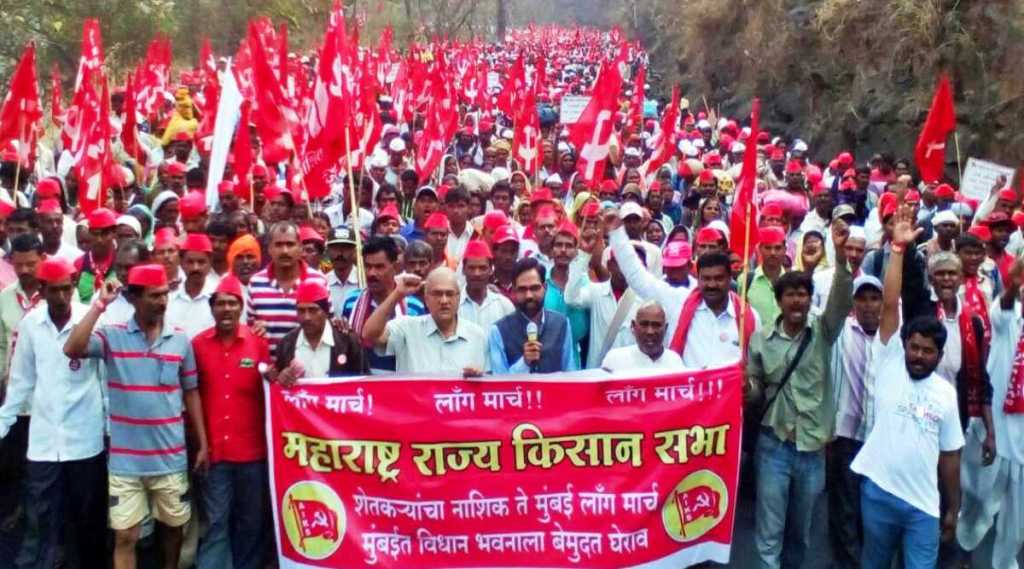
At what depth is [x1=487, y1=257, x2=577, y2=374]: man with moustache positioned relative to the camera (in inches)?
227

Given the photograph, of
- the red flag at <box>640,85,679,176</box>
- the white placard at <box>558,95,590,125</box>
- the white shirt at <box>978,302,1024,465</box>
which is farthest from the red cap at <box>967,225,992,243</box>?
the white placard at <box>558,95,590,125</box>

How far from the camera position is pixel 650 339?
559cm

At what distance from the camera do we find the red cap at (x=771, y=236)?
7.10 meters

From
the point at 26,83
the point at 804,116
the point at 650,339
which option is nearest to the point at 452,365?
the point at 650,339

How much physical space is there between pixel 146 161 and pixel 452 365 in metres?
7.84

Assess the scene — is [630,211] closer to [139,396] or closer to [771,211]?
[771,211]

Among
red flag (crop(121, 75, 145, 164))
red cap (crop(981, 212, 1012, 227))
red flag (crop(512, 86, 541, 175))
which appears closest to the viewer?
red cap (crop(981, 212, 1012, 227))

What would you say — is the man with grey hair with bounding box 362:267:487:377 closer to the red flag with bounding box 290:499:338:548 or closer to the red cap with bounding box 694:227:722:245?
the red flag with bounding box 290:499:338:548

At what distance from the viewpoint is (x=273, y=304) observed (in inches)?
241

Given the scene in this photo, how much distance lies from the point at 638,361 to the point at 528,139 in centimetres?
773

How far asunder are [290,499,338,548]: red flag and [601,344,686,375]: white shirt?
1416mm

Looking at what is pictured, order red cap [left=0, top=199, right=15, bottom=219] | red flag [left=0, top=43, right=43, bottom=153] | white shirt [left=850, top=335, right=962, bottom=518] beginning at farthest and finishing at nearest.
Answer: red flag [left=0, top=43, right=43, bottom=153] < red cap [left=0, top=199, right=15, bottom=219] < white shirt [left=850, top=335, right=962, bottom=518]

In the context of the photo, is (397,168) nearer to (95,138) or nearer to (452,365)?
(95,138)

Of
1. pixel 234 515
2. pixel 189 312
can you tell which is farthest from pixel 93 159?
pixel 234 515
